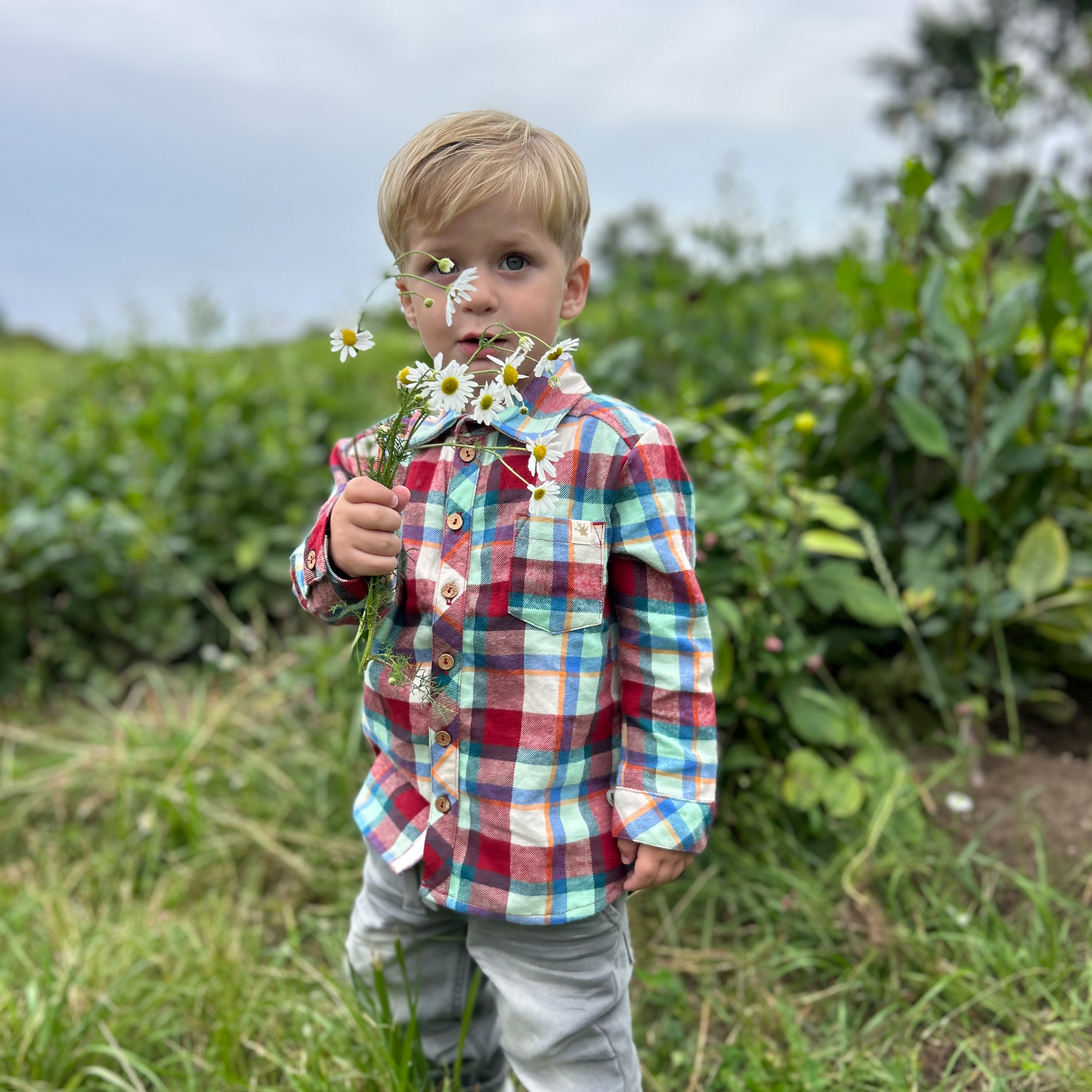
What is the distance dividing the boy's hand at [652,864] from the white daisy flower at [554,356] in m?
0.63

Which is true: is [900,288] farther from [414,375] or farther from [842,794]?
[414,375]

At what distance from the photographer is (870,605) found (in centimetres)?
233

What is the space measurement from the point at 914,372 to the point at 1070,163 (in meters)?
1.07

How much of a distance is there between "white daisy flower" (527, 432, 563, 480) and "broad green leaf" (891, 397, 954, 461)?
4.54 feet

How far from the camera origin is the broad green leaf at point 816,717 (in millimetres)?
2135

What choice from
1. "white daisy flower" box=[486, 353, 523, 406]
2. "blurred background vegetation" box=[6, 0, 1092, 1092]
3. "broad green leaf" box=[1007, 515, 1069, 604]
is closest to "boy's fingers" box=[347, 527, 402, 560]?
"white daisy flower" box=[486, 353, 523, 406]

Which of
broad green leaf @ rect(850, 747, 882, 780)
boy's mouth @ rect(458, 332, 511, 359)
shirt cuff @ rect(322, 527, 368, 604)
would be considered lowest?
broad green leaf @ rect(850, 747, 882, 780)

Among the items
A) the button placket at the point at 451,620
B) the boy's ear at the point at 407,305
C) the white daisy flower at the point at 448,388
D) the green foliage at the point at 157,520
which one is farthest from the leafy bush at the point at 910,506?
the green foliage at the point at 157,520

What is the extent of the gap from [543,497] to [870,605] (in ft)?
4.66

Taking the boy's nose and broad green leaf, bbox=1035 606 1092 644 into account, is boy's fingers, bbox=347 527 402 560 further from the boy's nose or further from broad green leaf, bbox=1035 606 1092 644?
broad green leaf, bbox=1035 606 1092 644

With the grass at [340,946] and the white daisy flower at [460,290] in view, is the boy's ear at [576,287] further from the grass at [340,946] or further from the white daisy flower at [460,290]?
the grass at [340,946]

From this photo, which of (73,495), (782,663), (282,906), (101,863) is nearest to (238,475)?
(73,495)

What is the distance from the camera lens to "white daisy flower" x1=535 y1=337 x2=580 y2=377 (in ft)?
3.78

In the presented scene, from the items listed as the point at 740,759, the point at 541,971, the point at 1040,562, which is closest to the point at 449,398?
the point at 541,971
